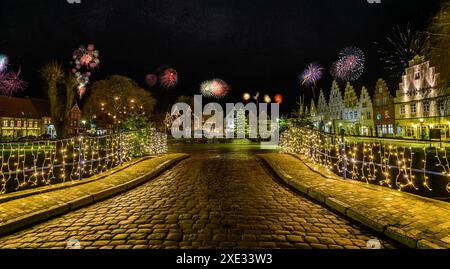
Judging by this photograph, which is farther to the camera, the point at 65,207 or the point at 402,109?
the point at 402,109

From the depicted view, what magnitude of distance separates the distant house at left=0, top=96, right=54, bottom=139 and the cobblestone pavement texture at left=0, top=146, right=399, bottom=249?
64.8m

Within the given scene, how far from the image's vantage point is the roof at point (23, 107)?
5839 cm

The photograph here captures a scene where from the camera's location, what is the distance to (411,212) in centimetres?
450

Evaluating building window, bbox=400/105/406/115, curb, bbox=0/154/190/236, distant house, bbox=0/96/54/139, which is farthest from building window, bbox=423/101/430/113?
distant house, bbox=0/96/54/139

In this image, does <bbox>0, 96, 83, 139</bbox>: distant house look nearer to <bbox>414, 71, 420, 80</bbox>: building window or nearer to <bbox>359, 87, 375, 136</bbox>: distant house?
<bbox>359, 87, 375, 136</bbox>: distant house

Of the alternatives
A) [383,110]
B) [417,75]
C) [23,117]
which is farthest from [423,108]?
[23,117]

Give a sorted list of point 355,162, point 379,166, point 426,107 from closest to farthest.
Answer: point 355,162 < point 379,166 < point 426,107

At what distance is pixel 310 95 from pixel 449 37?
57.8 m

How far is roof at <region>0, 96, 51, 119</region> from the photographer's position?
2299 inches

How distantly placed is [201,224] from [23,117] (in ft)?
247

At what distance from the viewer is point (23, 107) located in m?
63.2

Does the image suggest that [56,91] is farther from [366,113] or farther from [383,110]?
[366,113]

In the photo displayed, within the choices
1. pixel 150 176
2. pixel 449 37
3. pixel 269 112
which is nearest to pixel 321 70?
pixel 449 37
